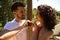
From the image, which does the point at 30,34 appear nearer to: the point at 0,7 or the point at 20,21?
the point at 20,21

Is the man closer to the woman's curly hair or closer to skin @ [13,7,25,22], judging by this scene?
skin @ [13,7,25,22]

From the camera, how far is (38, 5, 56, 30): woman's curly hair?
1.23m

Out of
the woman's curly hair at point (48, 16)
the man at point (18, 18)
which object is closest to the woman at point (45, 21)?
the woman's curly hair at point (48, 16)

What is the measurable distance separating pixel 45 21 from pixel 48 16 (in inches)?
1.5

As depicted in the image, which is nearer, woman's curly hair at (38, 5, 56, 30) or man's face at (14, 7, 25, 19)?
woman's curly hair at (38, 5, 56, 30)

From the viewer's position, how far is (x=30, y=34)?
4.11 feet

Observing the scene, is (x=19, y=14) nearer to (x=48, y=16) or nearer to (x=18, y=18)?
(x=18, y=18)

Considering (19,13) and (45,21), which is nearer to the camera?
(45,21)

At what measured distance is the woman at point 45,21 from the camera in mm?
1229

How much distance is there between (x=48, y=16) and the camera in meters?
1.23

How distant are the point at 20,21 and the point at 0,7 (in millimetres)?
403

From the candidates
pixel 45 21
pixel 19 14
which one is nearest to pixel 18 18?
pixel 19 14

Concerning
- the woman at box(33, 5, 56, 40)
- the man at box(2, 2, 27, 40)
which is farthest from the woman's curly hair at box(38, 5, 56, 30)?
the man at box(2, 2, 27, 40)

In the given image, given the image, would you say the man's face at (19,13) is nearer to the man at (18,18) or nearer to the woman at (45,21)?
the man at (18,18)
